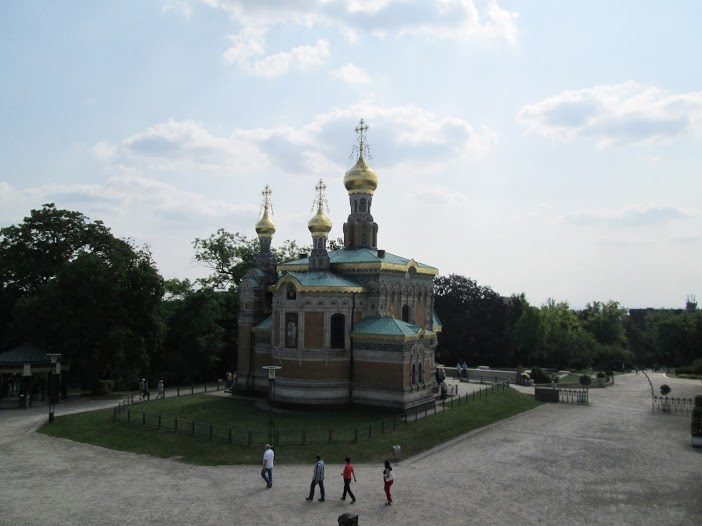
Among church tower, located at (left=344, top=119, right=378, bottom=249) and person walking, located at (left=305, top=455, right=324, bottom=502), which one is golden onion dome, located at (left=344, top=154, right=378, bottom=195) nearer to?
church tower, located at (left=344, top=119, right=378, bottom=249)

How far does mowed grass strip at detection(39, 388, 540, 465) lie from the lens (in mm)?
23234

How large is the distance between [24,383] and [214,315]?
15.5m

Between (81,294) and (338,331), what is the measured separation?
16937mm

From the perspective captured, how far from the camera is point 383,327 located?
106 feet

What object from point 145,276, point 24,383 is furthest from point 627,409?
point 24,383

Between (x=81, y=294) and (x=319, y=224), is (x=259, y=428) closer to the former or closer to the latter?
(x=319, y=224)

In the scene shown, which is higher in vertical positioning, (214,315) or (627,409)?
(214,315)

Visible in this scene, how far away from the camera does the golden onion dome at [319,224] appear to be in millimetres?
36250

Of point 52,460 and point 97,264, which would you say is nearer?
point 52,460

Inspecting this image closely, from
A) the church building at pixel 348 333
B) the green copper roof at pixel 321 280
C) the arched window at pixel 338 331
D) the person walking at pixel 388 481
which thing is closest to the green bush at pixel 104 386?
the church building at pixel 348 333

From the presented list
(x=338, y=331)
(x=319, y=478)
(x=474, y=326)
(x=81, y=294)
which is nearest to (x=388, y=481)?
(x=319, y=478)

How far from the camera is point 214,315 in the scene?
47594 millimetres

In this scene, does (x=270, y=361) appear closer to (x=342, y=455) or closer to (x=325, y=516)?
(x=342, y=455)

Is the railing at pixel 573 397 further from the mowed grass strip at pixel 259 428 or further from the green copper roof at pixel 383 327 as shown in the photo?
the green copper roof at pixel 383 327
